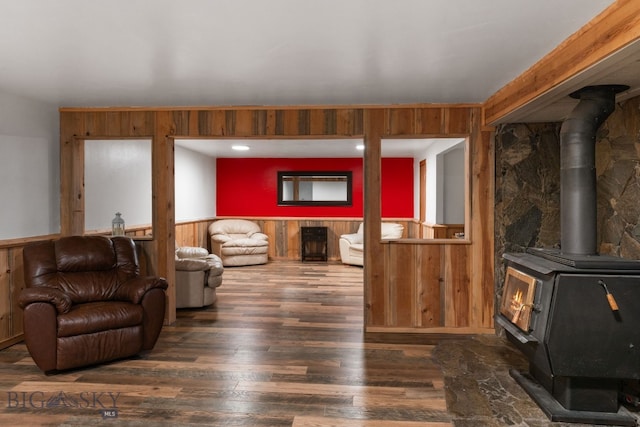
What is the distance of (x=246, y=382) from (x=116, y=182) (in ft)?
11.2

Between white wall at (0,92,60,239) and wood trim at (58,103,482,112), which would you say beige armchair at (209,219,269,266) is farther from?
wood trim at (58,103,482,112)

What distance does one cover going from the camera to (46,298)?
9.94ft

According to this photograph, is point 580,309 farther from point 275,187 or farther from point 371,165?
point 275,187

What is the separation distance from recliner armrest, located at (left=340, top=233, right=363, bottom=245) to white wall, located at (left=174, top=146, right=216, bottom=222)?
297 cm

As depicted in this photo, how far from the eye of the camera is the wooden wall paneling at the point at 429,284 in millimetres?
4188

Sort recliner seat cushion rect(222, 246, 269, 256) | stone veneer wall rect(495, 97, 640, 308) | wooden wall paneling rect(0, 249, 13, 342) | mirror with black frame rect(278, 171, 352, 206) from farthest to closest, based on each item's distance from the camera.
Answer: mirror with black frame rect(278, 171, 352, 206) → recliner seat cushion rect(222, 246, 269, 256) → stone veneer wall rect(495, 97, 640, 308) → wooden wall paneling rect(0, 249, 13, 342)

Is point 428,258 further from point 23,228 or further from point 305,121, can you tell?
point 23,228

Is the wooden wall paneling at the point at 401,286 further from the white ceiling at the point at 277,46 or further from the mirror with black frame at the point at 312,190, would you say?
the mirror with black frame at the point at 312,190

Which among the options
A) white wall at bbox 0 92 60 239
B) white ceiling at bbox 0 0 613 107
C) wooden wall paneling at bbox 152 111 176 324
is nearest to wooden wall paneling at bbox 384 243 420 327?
white ceiling at bbox 0 0 613 107

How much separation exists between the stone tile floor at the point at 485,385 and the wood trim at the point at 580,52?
205cm

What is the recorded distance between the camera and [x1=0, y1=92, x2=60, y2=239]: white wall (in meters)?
3.79

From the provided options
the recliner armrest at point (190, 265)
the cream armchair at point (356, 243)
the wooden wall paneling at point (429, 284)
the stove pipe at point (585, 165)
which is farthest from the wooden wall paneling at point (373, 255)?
the cream armchair at point (356, 243)

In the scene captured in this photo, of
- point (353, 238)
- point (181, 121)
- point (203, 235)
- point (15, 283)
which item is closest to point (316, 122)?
point (181, 121)

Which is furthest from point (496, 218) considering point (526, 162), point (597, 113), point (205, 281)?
point (205, 281)
